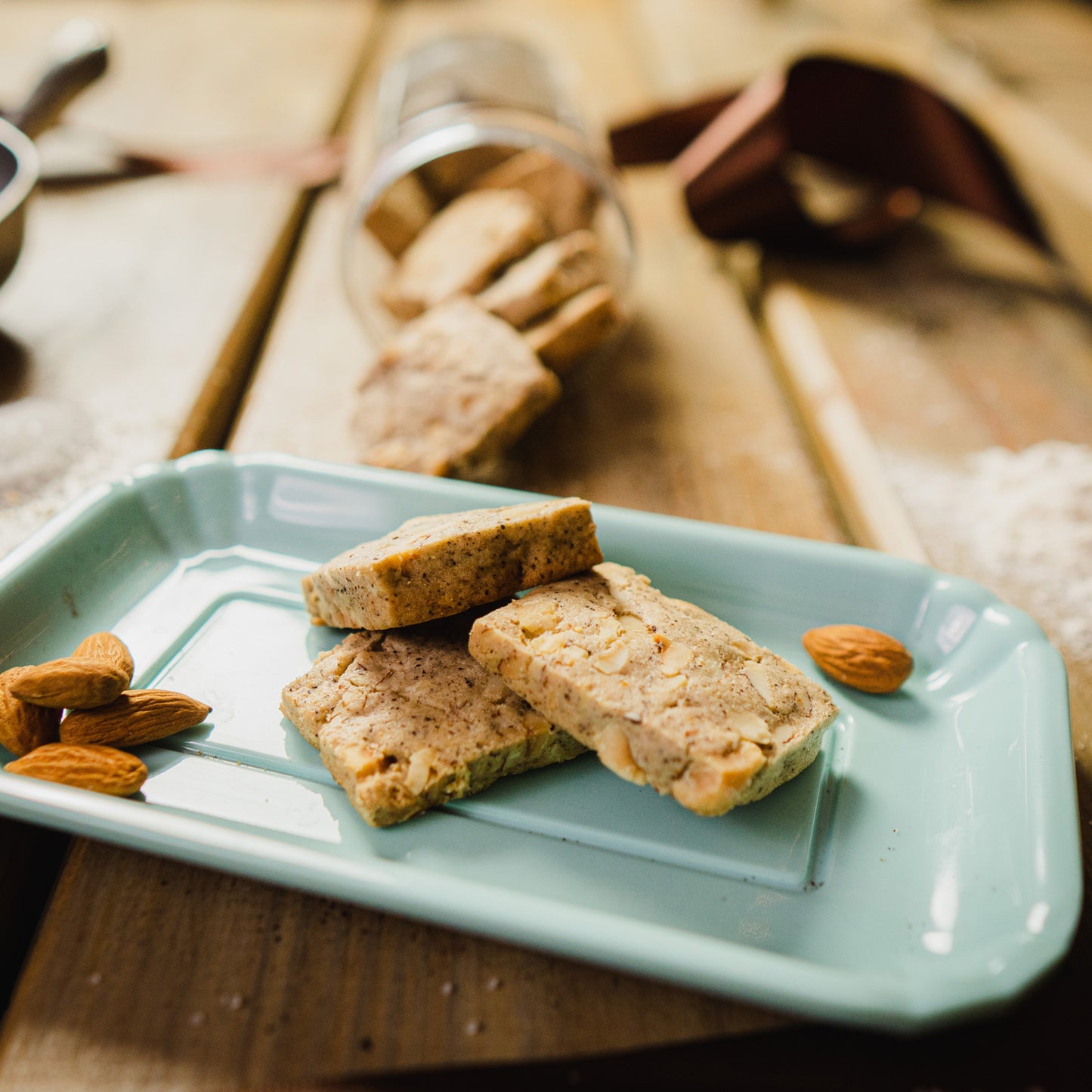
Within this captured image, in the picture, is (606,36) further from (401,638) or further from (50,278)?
(401,638)

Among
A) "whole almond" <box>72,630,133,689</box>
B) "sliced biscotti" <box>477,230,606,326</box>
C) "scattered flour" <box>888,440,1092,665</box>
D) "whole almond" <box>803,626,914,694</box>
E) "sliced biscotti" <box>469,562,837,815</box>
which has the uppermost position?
"sliced biscotti" <box>477,230,606,326</box>

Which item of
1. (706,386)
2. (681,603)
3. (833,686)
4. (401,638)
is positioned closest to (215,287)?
(706,386)

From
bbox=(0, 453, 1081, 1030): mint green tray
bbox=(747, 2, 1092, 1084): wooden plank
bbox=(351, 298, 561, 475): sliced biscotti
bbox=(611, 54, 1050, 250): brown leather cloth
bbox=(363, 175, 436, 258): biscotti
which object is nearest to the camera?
bbox=(0, 453, 1081, 1030): mint green tray

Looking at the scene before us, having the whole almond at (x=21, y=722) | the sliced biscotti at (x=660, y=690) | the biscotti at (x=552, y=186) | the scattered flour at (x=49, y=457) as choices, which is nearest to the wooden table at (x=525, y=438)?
the scattered flour at (x=49, y=457)

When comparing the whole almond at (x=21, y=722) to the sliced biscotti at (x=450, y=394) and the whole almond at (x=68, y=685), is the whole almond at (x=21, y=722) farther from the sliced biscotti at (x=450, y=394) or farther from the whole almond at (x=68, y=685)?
the sliced biscotti at (x=450, y=394)

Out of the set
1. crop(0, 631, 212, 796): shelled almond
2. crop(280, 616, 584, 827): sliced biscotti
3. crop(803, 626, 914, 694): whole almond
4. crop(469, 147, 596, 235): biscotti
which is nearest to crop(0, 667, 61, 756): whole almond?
crop(0, 631, 212, 796): shelled almond

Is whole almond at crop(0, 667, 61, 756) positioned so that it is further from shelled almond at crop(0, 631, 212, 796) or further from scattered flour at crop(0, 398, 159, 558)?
scattered flour at crop(0, 398, 159, 558)
